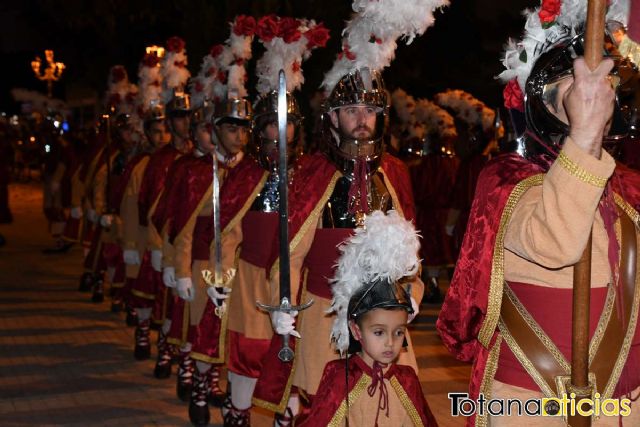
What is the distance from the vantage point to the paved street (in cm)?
711

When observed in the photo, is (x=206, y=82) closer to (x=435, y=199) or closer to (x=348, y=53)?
(x=348, y=53)

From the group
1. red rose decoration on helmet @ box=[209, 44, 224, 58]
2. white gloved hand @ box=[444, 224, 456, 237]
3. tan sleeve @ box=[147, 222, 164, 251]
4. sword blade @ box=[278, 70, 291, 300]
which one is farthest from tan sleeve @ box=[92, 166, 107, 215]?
sword blade @ box=[278, 70, 291, 300]

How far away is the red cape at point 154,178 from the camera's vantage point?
27.1ft

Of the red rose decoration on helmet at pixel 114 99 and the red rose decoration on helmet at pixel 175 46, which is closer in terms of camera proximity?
the red rose decoration on helmet at pixel 175 46

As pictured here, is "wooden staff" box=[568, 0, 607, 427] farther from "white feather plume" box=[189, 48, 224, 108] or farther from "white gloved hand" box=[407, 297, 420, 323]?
Result: "white feather plume" box=[189, 48, 224, 108]

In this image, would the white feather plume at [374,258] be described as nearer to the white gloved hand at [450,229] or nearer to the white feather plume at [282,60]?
the white feather plume at [282,60]

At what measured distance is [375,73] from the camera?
5.19 metres

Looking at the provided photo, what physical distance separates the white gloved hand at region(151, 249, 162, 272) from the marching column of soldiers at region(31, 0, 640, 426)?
0.02 m

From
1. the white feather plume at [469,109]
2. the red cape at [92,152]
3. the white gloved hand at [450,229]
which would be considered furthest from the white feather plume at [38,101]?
the white gloved hand at [450,229]

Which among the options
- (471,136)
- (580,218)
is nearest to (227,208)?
(580,218)

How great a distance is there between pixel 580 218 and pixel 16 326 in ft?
30.3

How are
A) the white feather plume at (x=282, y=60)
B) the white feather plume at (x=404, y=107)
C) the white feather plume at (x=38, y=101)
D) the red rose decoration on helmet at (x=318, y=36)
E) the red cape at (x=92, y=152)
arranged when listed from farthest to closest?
the white feather plume at (x=38, y=101) → the white feather plume at (x=404, y=107) → the red cape at (x=92, y=152) → the white feather plume at (x=282, y=60) → the red rose decoration on helmet at (x=318, y=36)

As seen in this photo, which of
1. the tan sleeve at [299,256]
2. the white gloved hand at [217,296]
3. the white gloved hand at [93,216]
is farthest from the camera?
the white gloved hand at [93,216]

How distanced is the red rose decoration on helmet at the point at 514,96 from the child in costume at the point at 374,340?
3.47 ft
